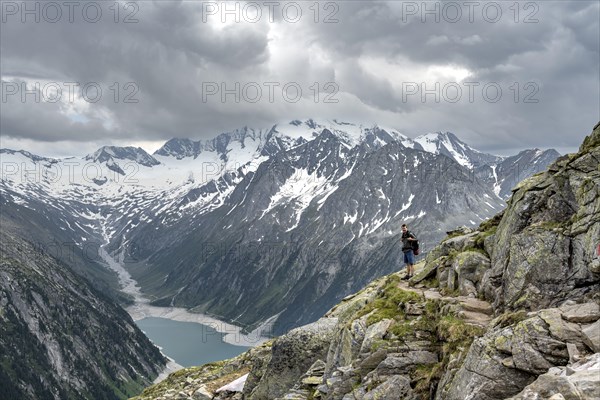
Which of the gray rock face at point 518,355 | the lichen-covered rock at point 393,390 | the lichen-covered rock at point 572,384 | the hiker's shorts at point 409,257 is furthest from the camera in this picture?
the hiker's shorts at point 409,257

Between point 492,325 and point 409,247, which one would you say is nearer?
point 492,325

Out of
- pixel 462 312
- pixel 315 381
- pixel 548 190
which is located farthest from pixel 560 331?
pixel 315 381

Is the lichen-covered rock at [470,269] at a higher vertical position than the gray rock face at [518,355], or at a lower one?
higher

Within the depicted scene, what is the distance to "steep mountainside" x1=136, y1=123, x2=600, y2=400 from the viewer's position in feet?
58.9

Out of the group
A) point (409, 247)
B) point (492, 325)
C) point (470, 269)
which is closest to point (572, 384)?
point (492, 325)

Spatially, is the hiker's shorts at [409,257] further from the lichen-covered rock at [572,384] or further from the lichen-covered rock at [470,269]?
the lichen-covered rock at [572,384]

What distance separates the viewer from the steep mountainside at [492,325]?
58.9 feet

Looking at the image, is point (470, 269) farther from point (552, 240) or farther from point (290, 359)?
point (290, 359)

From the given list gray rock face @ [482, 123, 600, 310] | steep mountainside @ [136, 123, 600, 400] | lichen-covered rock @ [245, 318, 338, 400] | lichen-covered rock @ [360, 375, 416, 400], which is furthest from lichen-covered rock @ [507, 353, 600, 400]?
lichen-covered rock @ [245, 318, 338, 400]

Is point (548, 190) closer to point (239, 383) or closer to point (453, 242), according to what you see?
point (453, 242)

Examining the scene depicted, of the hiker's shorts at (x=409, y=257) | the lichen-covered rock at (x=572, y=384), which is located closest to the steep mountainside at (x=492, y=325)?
the lichen-covered rock at (x=572, y=384)

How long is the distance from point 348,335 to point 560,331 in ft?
41.8

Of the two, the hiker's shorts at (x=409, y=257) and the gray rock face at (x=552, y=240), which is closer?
the gray rock face at (x=552, y=240)

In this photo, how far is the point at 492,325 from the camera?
69.5 ft
